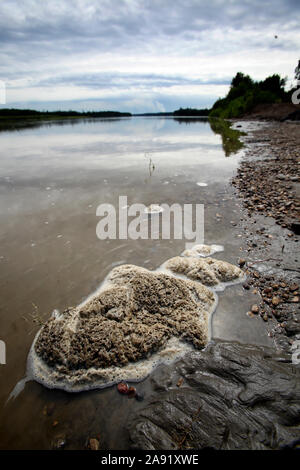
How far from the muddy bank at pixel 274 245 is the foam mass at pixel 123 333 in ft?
3.16

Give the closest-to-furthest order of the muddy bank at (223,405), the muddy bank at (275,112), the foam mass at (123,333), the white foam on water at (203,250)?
the muddy bank at (223,405)
the foam mass at (123,333)
the white foam on water at (203,250)
the muddy bank at (275,112)

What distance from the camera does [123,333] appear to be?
10.1 feet

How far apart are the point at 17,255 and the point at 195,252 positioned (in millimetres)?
4107

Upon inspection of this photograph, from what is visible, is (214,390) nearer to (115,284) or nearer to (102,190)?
(115,284)

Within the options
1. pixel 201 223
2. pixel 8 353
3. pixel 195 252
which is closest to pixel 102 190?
pixel 201 223

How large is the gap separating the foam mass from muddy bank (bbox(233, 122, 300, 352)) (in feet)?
3.16

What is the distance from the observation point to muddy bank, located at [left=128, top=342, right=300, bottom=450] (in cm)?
207

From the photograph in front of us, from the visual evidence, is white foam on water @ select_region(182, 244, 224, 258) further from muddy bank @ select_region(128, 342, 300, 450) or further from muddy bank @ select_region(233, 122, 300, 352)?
muddy bank @ select_region(128, 342, 300, 450)

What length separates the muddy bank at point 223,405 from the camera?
2072 mm

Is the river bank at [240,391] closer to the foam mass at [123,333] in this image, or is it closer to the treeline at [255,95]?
the foam mass at [123,333]

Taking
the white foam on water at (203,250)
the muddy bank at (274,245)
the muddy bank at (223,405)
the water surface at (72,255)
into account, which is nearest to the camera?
the muddy bank at (223,405)

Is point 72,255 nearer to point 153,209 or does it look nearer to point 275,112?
point 153,209

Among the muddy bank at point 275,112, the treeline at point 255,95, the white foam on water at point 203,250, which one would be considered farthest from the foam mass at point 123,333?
the treeline at point 255,95
